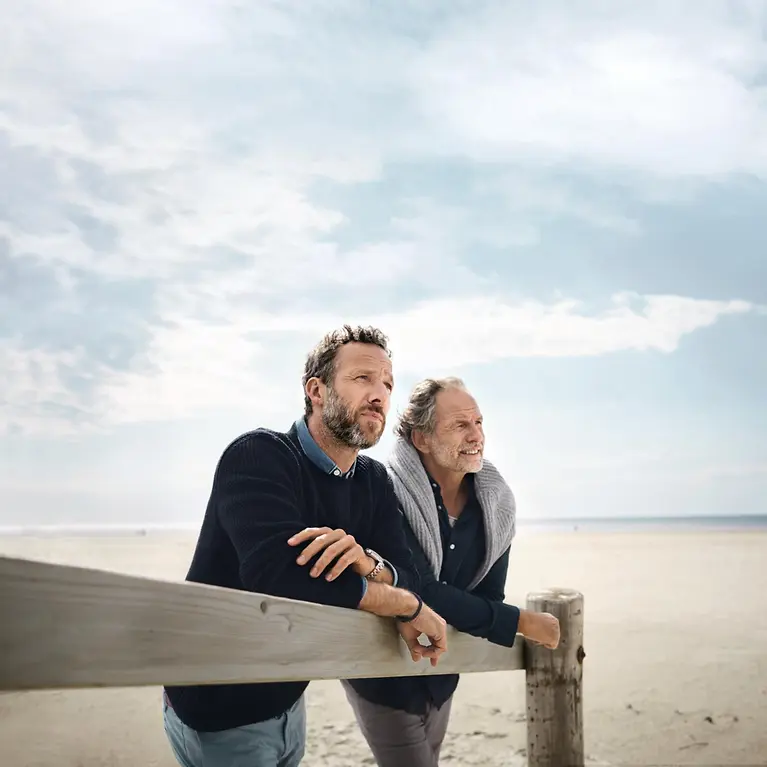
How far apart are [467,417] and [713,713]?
15.5ft

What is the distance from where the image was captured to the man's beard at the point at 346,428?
196 centimetres

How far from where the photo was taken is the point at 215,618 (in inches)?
47.8

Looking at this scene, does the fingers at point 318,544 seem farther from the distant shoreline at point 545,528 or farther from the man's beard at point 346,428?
the distant shoreline at point 545,528

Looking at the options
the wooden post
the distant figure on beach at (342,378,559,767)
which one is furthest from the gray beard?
the wooden post

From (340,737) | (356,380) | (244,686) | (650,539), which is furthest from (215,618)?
(650,539)

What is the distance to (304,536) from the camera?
161cm

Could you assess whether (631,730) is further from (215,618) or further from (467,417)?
(215,618)

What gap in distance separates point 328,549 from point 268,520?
0.51ft

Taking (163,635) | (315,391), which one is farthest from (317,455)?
(163,635)

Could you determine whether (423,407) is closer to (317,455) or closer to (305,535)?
(317,455)

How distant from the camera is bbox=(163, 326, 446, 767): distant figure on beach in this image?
5.32ft

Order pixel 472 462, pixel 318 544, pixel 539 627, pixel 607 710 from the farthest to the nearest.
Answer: pixel 607 710, pixel 472 462, pixel 539 627, pixel 318 544

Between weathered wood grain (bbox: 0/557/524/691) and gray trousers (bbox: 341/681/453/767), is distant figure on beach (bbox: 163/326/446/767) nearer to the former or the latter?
weathered wood grain (bbox: 0/557/524/691)

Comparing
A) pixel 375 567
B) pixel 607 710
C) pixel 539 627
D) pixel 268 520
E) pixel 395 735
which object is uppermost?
pixel 268 520
